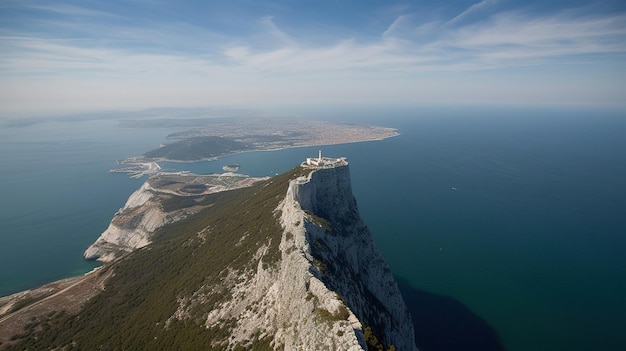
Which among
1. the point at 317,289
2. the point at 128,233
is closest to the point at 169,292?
the point at 317,289

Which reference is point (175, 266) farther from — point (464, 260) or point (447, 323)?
point (464, 260)

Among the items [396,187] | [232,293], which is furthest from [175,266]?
[396,187]

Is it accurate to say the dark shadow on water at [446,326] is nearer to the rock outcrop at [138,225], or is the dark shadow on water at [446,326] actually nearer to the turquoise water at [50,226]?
the rock outcrop at [138,225]

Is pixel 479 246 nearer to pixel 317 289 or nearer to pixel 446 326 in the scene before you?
pixel 446 326

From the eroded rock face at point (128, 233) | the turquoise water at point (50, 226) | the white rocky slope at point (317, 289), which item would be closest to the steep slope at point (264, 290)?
the white rocky slope at point (317, 289)

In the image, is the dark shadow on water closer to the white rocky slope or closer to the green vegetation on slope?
the white rocky slope

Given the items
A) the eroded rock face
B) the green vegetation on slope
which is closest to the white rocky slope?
the green vegetation on slope
